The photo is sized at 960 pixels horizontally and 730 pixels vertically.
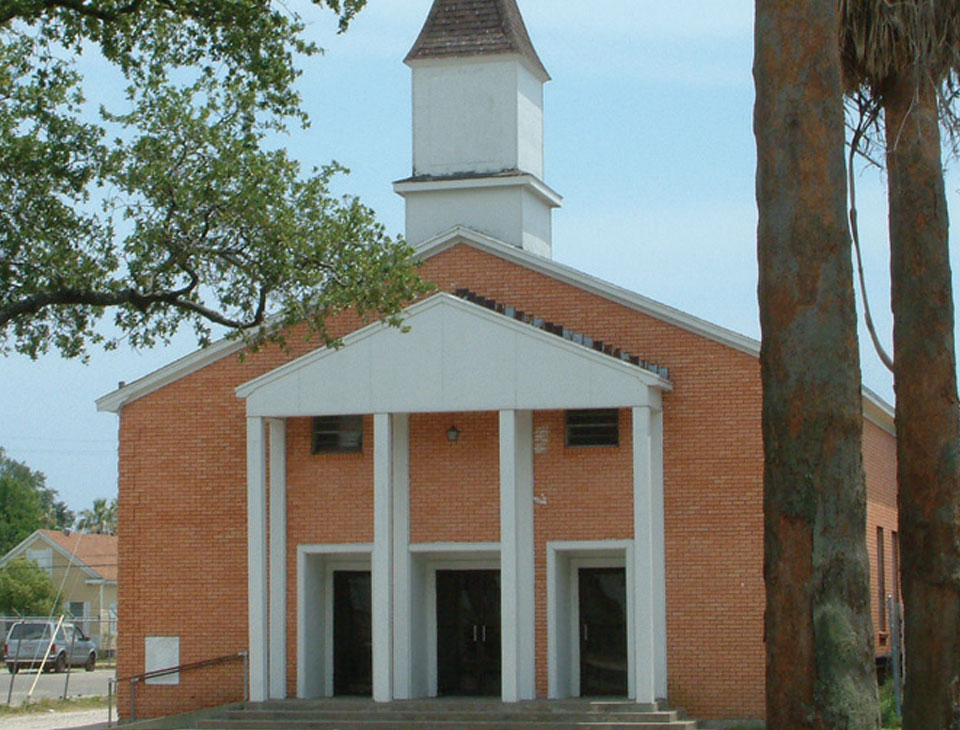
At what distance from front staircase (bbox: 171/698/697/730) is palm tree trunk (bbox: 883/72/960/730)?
11014mm

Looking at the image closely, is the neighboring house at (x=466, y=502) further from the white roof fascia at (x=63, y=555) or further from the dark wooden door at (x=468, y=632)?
the white roof fascia at (x=63, y=555)

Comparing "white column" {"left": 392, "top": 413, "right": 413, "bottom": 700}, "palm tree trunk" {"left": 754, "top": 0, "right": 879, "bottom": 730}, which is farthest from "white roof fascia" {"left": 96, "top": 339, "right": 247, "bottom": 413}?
"palm tree trunk" {"left": 754, "top": 0, "right": 879, "bottom": 730}

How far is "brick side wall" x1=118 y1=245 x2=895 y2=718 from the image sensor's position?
86.3 feet

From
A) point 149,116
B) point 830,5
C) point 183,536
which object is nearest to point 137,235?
point 149,116

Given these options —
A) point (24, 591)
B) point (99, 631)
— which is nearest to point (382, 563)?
point (99, 631)

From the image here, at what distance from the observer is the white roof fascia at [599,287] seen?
26.8 metres

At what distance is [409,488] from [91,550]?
62.6 metres

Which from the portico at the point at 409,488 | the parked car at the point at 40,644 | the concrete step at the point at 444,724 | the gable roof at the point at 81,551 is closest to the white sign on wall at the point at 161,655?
the portico at the point at 409,488

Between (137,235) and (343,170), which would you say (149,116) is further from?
(343,170)

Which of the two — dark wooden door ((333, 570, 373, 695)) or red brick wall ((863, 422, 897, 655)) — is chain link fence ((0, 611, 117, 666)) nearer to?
dark wooden door ((333, 570, 373, 695))

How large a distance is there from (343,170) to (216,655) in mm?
11705

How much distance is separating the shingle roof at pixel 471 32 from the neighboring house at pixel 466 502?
8.51ft

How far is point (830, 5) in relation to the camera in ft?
32.4

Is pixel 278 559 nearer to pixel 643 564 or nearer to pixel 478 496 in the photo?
pixel 478 496
